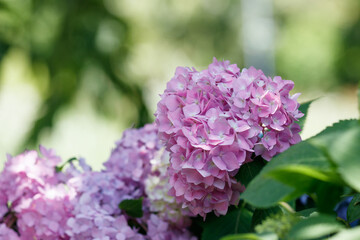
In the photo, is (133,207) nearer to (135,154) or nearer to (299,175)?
(135,154)

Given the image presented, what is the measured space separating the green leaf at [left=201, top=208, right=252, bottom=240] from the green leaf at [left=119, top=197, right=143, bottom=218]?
0.13 m

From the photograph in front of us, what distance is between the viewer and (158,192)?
861 millimetres

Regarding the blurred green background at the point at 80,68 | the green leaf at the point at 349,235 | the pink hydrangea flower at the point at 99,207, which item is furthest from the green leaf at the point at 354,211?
the blurred green background at the point at 80,68

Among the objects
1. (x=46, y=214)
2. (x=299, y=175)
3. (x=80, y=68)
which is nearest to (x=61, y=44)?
(x=80, y=68)

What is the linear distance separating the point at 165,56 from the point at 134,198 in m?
2.57

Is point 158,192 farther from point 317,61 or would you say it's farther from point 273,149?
point 317,61

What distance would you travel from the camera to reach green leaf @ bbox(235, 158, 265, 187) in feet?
2.26

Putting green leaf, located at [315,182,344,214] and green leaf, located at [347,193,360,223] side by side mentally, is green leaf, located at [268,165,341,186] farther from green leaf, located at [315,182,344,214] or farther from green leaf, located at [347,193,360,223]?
green leaf, located at [347,193,360,223]

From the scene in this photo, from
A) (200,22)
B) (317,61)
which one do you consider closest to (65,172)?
(200,22)

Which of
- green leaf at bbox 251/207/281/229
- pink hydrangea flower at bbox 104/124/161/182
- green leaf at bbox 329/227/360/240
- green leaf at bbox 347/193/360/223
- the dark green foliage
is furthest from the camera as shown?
the dark green foliage

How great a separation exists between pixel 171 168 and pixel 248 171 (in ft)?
0.38

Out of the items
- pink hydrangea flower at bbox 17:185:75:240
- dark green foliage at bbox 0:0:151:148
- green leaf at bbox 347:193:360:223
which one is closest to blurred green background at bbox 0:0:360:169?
dark green foliage at bbox 0:0:151:148

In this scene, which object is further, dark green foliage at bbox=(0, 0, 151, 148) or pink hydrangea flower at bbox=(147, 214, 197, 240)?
dark green foliage at bbox=(0, 0, 151, 148)

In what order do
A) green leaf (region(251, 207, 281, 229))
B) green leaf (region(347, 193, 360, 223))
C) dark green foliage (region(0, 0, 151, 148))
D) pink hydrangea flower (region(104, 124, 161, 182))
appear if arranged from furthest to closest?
dark green foliage (region(0, 0, 151, 148)) < pink hydrangea flower (region(104, 124, 161, 182)) < green leaf (region(251, 207, 281, 229)) < green leaf (region(347, 193, 360, 223))
